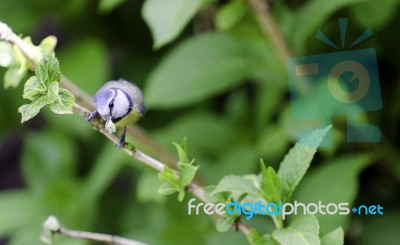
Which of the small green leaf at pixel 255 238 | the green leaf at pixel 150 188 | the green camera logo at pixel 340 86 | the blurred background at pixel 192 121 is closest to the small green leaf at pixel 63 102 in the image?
the small green leaf at pixel 255 238

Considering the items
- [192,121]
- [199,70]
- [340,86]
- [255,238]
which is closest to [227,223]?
[255,238]

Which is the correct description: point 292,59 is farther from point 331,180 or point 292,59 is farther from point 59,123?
point 59,123

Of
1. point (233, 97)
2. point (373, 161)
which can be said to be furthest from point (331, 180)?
point (233, 97)

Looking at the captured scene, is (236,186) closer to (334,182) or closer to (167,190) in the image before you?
(167,190)

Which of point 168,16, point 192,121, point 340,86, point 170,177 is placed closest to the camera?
point 170,177

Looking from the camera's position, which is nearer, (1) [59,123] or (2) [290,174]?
(2) [290,174]

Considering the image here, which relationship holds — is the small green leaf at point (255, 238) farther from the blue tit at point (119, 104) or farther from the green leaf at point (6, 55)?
the green leaf at point (6, 55)
